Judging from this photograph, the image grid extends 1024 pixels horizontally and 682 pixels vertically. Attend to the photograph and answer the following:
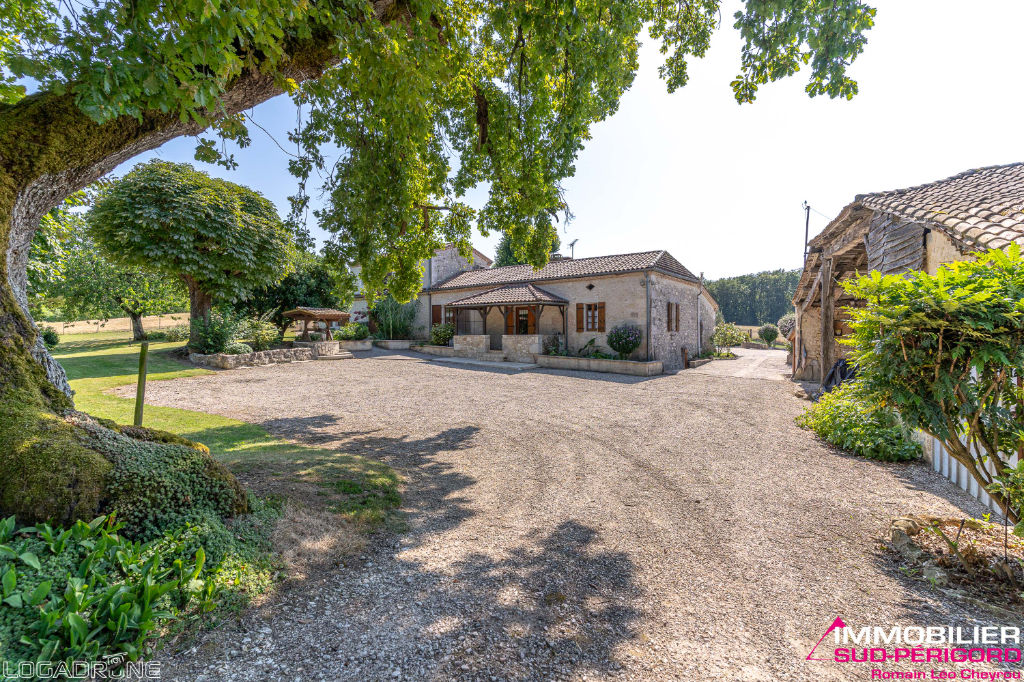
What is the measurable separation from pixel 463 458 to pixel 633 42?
25.3ft

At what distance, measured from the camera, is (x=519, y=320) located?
20047 mm

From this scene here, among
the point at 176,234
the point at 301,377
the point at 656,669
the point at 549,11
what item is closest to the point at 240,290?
the point at 176,234

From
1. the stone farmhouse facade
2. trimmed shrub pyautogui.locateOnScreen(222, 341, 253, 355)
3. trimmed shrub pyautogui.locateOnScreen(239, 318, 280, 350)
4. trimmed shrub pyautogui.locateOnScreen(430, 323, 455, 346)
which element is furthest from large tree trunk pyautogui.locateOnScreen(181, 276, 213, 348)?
the stone farmhouse facade

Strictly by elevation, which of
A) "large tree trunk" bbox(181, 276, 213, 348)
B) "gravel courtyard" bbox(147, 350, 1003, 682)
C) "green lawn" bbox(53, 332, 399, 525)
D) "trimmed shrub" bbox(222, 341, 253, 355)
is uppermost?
"large tree trunk" bbox(181, 276, 213, 348)

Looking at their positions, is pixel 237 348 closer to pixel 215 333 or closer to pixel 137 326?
pixel 215 333

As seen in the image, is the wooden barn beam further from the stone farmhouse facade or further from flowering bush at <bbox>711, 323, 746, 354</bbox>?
flowering bush at <bbox>711, 323, 746, 354</bbox>

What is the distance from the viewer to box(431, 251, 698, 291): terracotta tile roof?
1695 centimetres

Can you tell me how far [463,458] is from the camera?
5.49m

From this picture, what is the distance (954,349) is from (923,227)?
4.14 metres

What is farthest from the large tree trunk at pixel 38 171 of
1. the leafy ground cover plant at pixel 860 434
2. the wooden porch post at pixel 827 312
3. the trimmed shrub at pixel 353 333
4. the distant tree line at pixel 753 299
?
the distant tree line at pixel 753 299

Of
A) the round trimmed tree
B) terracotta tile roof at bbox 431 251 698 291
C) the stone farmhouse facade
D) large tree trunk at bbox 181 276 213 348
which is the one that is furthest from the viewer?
terracotta tile roof at bbox 431 251 698 291

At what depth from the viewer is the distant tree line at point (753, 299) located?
5594 centimetres

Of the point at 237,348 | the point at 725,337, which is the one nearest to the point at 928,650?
the point at 237,348

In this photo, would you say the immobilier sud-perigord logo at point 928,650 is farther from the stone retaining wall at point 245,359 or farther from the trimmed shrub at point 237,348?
the trimmed shrub at point 237,348
